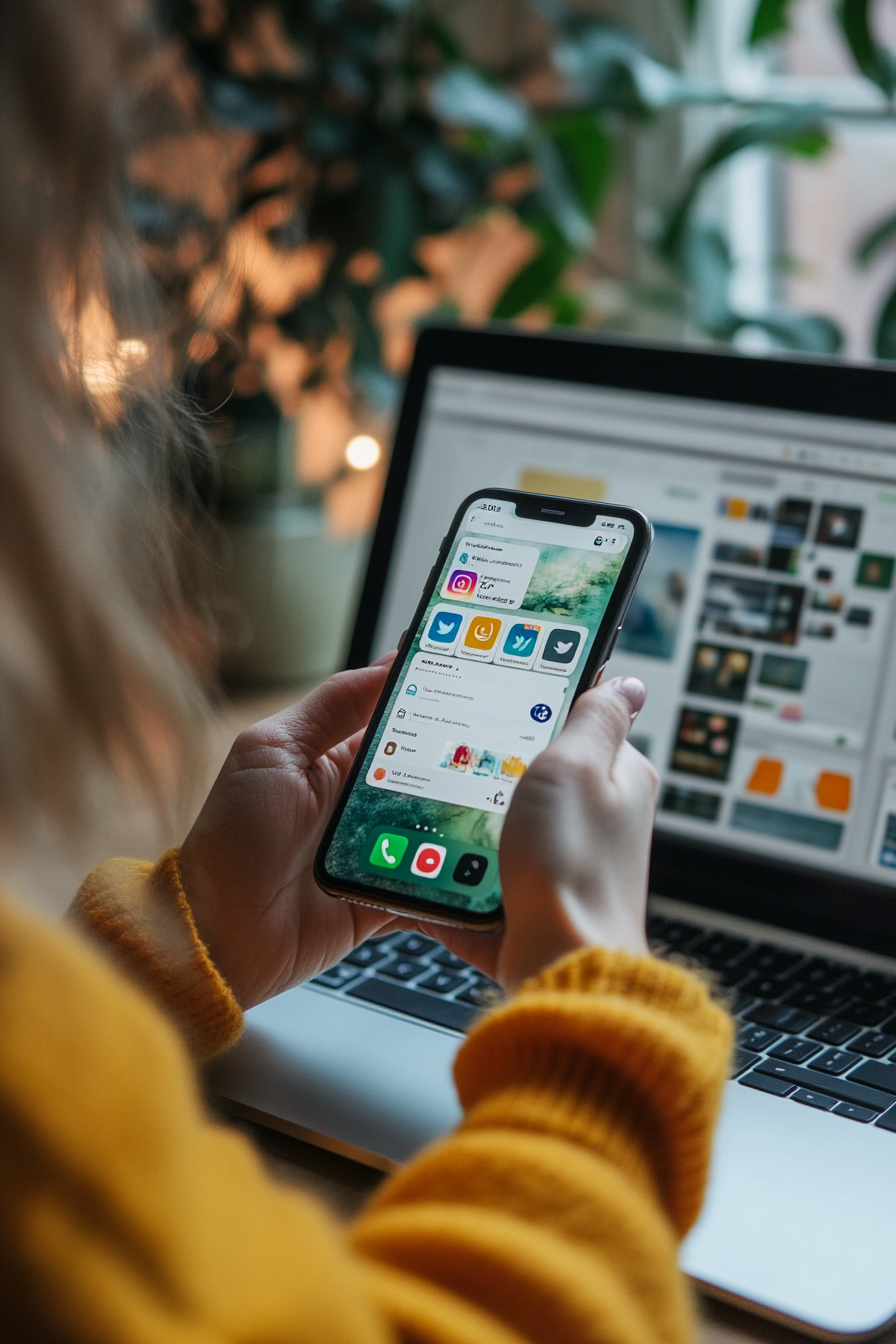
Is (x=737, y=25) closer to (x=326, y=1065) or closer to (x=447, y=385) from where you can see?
(x=447, y=385)

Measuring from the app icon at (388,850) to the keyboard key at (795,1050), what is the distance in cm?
17

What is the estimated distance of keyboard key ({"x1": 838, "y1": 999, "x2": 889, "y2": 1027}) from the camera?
19.4 inches

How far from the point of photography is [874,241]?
95 cm

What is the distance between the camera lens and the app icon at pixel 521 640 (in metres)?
0.46

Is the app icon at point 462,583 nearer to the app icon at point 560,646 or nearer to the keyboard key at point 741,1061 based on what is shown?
the app icon at point 560,646

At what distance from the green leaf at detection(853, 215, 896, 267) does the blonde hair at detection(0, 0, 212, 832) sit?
0.76 m

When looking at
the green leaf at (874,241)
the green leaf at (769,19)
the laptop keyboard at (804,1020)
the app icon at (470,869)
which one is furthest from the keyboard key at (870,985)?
the green leaf at (769,19)

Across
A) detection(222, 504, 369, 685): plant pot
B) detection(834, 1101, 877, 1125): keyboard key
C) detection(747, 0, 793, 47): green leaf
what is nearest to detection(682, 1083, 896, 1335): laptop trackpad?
detection(834, 1101, 877, 1125): keyboard key

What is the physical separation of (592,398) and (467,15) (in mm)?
825

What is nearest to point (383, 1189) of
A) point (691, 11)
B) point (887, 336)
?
point (887, 336)

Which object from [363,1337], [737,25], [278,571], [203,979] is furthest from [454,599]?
[737,25]

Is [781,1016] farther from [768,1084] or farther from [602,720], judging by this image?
[602,720]

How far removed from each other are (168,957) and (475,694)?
0.51 feet

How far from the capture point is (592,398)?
25.7 inches
